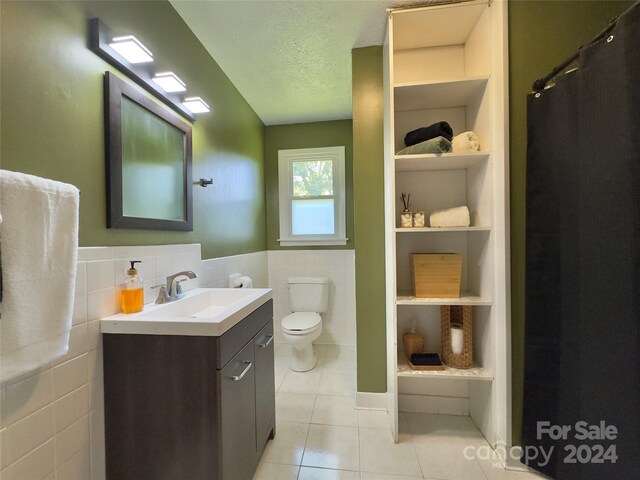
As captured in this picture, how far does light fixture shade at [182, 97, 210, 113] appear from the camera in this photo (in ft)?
4.81

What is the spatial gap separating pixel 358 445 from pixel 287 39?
2.51 meters

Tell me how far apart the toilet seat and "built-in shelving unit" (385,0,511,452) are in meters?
0.67

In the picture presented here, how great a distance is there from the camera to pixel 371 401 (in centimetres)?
178

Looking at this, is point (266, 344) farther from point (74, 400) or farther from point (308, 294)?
point (308, 294)

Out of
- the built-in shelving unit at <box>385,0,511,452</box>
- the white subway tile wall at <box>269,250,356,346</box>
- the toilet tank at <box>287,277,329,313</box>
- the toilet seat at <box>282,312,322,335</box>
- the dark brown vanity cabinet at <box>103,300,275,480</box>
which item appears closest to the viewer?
the dark brown vanity cabinet at <box>103,300,275,480</box>

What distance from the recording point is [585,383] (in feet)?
3.49

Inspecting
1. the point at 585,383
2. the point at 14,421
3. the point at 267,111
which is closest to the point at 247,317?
the point at 14,421

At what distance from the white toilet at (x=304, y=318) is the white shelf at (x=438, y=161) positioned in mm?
1407

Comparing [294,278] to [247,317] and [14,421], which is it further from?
[14,421]

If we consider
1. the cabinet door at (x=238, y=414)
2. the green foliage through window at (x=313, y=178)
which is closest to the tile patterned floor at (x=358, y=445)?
the cabinet door at (x=238, y=414)

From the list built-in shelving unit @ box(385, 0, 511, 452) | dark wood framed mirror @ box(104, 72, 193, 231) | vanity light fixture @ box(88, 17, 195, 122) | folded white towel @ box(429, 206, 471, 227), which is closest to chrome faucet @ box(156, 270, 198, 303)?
dark wood framed mirror @ box(104, 72, 193, 231)

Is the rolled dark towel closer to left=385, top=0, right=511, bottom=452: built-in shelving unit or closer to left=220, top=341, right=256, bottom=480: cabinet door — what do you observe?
left=385, top=0, right=511, bottom=452: built-in shelving unit

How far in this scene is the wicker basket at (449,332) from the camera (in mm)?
1503

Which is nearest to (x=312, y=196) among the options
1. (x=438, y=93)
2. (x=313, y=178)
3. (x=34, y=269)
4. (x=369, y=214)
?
(x=313, y=178)
